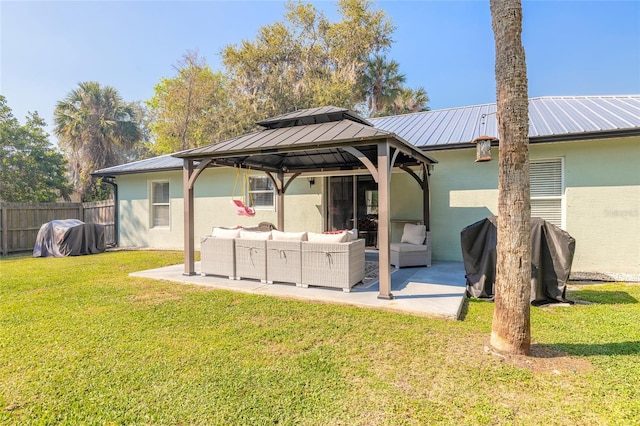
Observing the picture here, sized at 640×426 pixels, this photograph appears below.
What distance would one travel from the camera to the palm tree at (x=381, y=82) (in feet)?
67.0

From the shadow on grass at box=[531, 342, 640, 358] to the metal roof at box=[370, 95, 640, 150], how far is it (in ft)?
15.1

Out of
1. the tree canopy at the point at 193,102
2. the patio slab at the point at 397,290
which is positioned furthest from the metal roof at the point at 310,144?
the tree canopy at the point at 193,102

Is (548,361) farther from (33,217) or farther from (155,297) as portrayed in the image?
(33,217)

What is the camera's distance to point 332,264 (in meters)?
5.35

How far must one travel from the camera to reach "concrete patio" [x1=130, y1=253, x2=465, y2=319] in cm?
450

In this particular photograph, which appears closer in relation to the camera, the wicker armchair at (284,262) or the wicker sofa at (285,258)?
the wicker sofa at (285,258)

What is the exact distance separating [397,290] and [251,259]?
269cm

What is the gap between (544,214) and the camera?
7203mm

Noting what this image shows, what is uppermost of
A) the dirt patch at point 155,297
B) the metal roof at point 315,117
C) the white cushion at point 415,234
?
the metal roof at point 315,117

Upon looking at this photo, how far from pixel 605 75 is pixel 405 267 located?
10.4 m

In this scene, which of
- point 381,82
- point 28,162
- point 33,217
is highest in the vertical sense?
point 381,82

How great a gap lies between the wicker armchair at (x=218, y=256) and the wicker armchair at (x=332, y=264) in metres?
1.57

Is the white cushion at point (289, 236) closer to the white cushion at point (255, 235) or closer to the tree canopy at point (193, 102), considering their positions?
the white cushion at point (255, 235)

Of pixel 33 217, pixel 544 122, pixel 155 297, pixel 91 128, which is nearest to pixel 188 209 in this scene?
pixel 155 297
